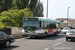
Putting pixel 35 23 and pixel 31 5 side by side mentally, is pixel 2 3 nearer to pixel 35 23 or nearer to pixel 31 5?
pixel 31 5

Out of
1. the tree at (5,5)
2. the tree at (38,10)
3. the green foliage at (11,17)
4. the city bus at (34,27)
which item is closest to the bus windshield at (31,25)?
the city bus at (34,27)

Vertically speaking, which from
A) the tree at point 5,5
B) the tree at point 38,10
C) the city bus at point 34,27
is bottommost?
the city bus at point 34,27

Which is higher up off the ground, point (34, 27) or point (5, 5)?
point (5, 5)

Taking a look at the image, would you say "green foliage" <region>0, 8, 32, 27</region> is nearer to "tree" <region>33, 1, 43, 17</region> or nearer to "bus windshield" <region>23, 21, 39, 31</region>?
"bus windshield" <region>23, 21, 39, 31</region>

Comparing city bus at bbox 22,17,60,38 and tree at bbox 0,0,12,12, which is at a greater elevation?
tree at bbox 0,0,12,12

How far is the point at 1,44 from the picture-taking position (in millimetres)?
12023

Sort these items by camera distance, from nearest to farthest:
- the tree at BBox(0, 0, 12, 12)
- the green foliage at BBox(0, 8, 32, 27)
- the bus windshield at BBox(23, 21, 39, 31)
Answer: the bus windshield at BBox(23, 21, 39, 31)
the green foliage at BBox(0, 8, 32, 27)
the tree at BBox(0, 0, 12, 12)

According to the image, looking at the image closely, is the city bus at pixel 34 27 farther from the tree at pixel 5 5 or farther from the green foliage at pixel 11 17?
the tree at pixel 5 5

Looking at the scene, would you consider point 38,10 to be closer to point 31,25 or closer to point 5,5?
point 5,5

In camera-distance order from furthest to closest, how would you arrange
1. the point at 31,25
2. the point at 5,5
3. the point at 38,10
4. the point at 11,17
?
the point at 38,10 < the point at 5,5 < the point at 11,17 < the point at 31,25

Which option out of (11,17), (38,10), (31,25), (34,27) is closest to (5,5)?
(38,10)

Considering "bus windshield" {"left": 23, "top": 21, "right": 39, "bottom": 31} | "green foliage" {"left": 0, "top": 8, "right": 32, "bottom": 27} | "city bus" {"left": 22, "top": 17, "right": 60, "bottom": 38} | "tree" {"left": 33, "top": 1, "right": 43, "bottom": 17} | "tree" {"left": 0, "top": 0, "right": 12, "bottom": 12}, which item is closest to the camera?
"city bus" {"left": 22, "top": 17, "right": 60, "bottom": 38}

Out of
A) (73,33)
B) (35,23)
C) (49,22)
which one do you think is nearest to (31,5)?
(49,22)

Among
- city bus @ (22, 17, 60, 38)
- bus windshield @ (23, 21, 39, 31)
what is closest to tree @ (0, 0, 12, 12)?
city bus @ (22, 17, 60, 38)
